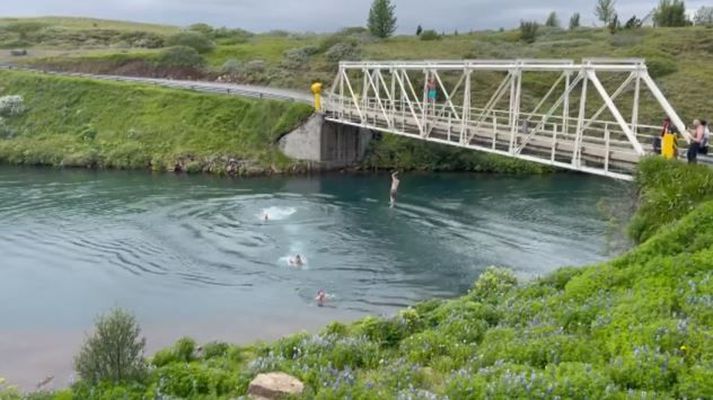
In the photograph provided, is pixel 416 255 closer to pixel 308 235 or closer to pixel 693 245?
pixel 308 235

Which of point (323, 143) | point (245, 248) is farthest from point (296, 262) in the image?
point (323, 143)

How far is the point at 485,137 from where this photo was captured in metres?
36.1

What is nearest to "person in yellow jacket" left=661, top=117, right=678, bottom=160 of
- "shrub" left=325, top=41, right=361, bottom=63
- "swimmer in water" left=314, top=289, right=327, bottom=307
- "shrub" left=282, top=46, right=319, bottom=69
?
"swimmer in water" left=314, top=289, right=327, bottom=307

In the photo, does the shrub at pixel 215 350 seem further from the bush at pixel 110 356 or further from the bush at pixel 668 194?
the bush at pixel 668 194

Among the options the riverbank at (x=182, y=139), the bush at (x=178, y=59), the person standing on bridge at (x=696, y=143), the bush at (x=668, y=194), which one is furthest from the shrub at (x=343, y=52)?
the bush at (x=668, y=194)

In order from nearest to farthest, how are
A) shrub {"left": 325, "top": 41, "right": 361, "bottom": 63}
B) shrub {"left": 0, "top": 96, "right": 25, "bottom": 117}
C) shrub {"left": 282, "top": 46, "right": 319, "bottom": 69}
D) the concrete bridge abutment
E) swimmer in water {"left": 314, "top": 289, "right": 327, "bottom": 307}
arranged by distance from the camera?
swimmer in water {"left": 314, "top": 289, "right": 327, "bottom": 307} → the concrete bridge abutment → shrub {"left": 0, "top": 96, "right": 25, "bottom": 117} → shrub {"left": 282, "top": 46, "right": 319, "bottom": 69} → shrub {"left": 325, "top": 41, "right": 361, "bottom": 63}

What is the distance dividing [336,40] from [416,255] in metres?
69.0

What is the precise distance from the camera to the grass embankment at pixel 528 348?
1134 cm

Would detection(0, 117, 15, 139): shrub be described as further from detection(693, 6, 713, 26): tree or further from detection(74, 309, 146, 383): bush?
detection(693, 6, 713, 26): tree

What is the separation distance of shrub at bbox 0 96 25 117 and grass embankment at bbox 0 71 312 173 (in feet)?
1.85

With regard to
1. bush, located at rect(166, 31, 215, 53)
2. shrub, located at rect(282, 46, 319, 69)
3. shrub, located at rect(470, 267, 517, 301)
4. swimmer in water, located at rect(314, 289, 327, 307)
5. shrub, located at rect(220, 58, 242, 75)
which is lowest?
swimmer in water, located at rect(314, 289, 327, 307)

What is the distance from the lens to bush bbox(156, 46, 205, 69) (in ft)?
290

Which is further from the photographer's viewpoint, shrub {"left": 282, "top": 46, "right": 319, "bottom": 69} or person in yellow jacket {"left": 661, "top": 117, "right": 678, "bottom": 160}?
shrub {"left": 282, "top": 46, "right": 319, "bottom": 69}

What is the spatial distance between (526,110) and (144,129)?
37168 millimetres
